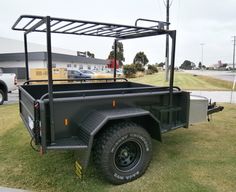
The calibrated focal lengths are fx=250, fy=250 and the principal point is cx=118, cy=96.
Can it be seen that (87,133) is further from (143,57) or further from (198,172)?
(143,57)

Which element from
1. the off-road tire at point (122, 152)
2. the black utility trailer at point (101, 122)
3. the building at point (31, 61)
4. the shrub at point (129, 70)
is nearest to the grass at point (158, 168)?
the off-road tire at point (122, 152)

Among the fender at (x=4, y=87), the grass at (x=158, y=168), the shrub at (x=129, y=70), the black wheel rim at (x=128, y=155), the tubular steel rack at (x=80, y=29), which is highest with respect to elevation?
the tubular steel rack at (x=80, y=29)

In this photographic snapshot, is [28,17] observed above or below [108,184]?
above

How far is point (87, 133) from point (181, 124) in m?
1.90

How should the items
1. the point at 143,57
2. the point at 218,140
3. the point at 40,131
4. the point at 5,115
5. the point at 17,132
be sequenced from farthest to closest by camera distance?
the point at 143,57 → the point at 5,115 → the point at 17,132 → the point at 218,140 → the point at 40,131

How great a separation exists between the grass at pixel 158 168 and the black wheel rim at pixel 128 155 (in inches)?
9.6

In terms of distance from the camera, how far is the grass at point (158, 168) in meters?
3.40

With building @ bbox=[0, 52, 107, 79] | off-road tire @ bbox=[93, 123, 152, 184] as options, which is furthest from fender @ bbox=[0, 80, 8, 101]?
building @ bbox=[0, 52, 107, 79]

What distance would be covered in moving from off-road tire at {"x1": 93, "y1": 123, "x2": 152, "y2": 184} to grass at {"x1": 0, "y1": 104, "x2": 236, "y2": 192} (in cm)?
15

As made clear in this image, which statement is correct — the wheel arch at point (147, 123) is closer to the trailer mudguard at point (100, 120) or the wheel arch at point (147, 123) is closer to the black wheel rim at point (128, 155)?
the trailer mudguard at point (100, 120)

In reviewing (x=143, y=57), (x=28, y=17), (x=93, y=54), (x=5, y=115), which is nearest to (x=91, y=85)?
(x=28, y=17)

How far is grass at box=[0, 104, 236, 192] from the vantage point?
3400mm

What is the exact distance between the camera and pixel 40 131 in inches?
118

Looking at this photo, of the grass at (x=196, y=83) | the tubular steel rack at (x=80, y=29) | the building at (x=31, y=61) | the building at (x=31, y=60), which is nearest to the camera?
the tubular steel rack at (x=80, y=29)
